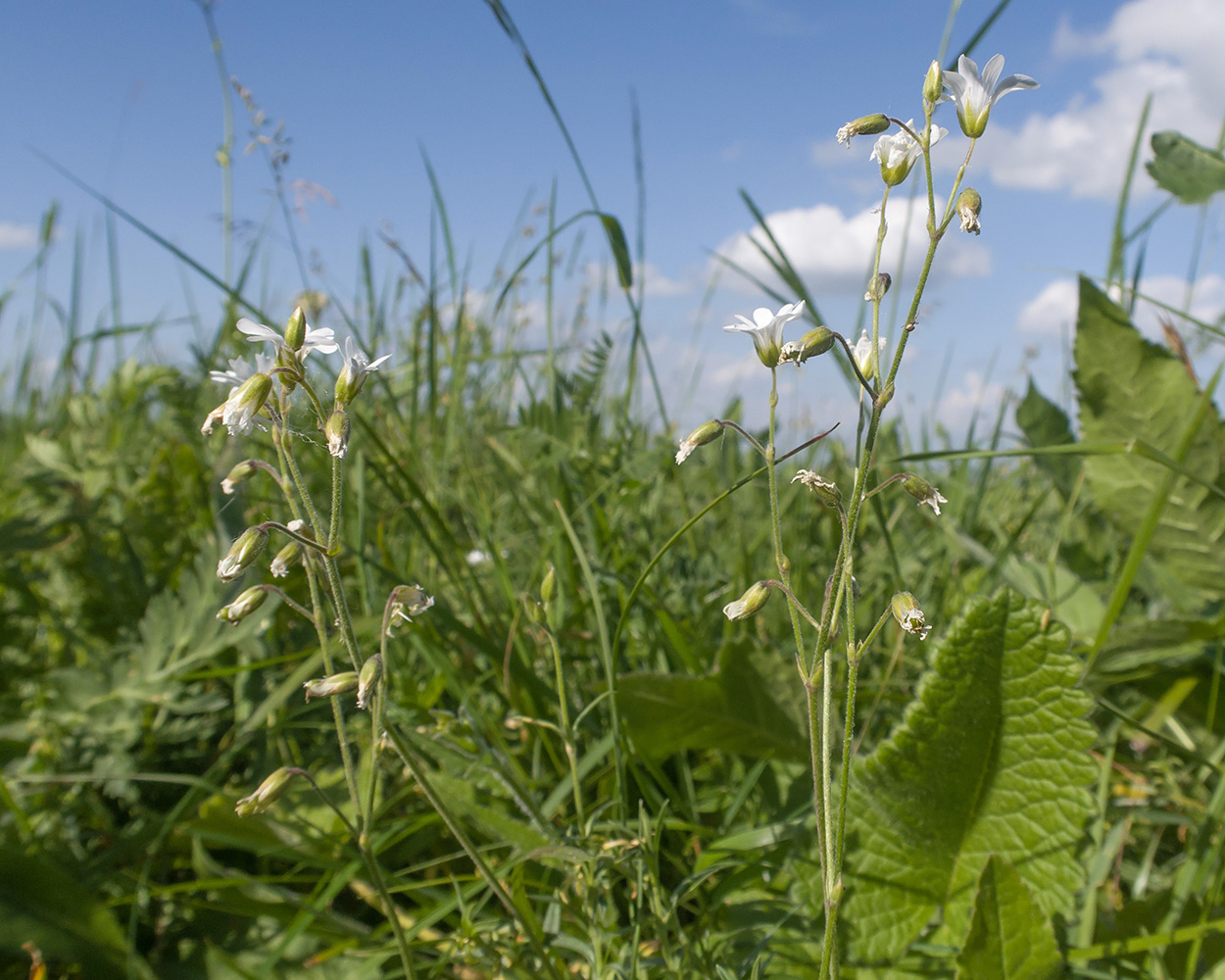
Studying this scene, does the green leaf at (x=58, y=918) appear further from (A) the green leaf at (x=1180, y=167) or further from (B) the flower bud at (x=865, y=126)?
(A) the green leaf at (x=1180, y=167)

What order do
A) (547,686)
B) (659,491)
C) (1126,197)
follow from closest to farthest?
(547,686) < (1126,197) < (659,491)

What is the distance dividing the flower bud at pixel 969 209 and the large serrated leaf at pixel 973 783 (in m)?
0.68

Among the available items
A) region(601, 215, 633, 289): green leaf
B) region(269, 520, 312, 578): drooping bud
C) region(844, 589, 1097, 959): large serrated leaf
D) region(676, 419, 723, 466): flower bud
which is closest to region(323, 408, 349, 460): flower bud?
region(269, 520, 312, 578): drooping bud

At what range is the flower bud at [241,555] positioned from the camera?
3.11 feet

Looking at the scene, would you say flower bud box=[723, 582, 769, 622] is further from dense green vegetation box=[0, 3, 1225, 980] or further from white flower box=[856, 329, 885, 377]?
white flower box=[856, 329, 885, 377]

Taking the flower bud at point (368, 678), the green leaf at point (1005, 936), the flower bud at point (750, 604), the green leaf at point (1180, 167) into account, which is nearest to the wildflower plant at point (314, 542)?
the flower bud at point (368, 678)

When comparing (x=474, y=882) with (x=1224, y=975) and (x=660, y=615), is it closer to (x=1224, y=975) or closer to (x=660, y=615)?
(x=660, y=615)

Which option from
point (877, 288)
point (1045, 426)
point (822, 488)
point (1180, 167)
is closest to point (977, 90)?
point (877, 288)

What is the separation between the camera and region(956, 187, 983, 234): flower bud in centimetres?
80

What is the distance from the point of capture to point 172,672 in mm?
1808

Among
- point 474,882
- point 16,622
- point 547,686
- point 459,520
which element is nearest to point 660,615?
point 547,686

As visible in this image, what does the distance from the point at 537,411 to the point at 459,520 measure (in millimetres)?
809

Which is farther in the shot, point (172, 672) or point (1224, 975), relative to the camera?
point (172, 672)

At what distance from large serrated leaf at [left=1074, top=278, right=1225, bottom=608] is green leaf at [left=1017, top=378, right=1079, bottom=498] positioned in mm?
290
